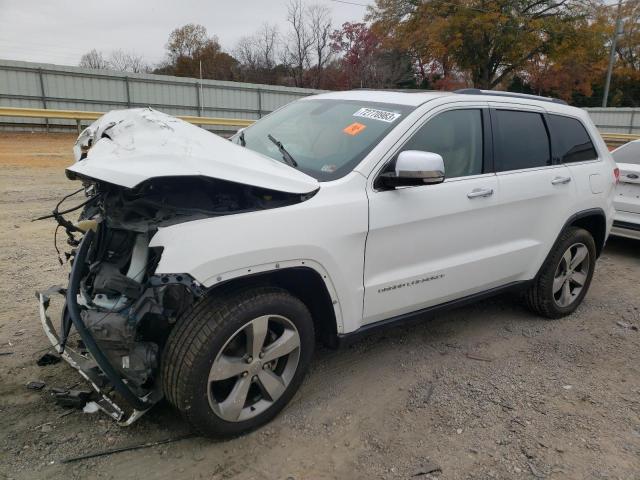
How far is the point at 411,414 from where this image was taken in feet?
10.3

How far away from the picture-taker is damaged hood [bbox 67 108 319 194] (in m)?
2.48

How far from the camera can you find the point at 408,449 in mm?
2824

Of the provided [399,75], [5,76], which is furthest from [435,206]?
[399,75]

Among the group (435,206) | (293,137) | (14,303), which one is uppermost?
(293,137)

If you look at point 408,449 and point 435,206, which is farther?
point 435,206

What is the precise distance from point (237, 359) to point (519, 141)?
2729 mm

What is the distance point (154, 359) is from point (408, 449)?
1.43 m

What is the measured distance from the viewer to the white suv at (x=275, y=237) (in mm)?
2510

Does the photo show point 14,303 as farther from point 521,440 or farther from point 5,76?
point 5,76

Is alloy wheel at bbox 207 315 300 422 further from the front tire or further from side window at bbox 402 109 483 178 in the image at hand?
side window at bbox 402 109 483 178

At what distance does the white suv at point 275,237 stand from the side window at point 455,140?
0.04 ft

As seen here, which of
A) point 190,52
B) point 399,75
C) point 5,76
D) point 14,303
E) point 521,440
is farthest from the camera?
point 190,52

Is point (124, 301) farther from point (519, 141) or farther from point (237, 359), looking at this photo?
point (519, 141)

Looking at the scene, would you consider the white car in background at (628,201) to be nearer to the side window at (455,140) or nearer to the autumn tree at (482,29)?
the side window at (455,140)
